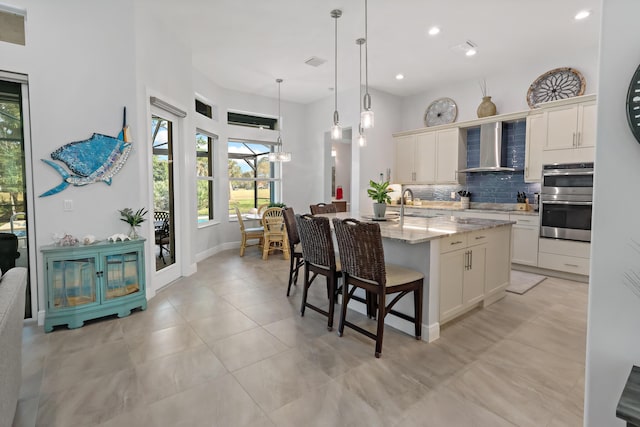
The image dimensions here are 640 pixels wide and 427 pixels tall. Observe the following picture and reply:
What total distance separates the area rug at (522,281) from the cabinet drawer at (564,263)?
0.20 m

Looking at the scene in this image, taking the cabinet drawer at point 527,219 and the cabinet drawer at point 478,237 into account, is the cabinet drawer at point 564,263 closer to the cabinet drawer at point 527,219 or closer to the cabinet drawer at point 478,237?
the cabinet drawer at point 527,219

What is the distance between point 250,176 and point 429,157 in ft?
12.3

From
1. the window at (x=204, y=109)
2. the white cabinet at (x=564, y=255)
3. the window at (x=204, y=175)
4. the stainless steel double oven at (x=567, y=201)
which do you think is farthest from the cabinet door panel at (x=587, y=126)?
the window at (x=204, y=109)

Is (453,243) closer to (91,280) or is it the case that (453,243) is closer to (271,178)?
(91,280)

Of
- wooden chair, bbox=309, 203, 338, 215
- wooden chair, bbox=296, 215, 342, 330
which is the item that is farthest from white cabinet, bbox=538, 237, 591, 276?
wooden chair, bbox=296, 215, 342, 330

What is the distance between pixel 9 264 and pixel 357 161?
201 inches

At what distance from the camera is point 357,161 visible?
20.5 feet

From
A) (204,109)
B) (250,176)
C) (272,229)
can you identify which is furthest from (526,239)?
(204,109)

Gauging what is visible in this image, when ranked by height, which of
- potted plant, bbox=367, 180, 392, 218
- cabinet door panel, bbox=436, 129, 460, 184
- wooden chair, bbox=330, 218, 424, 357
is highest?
cabinet door panel, bbox=436, 129, 460, 184

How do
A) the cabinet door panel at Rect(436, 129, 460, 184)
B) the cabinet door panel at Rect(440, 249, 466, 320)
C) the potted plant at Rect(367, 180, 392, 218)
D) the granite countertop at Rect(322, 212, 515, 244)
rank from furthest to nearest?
the cabinet door panel at Rect(436, 129, 460, 184)
the potted plant at Rect(367, 180, 392, 218)
the cabinet door panel at Rect(440, 249, 466, 320)
the granite countertop at Rect(322, 212, 515, 244)

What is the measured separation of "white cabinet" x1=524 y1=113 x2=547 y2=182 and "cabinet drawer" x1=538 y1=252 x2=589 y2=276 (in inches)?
46.0

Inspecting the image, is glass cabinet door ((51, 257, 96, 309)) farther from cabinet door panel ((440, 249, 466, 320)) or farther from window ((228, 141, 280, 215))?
window ((228, 141, 280, 215))

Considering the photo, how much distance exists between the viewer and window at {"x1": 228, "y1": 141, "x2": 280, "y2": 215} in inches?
267

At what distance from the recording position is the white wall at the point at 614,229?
1.08m
